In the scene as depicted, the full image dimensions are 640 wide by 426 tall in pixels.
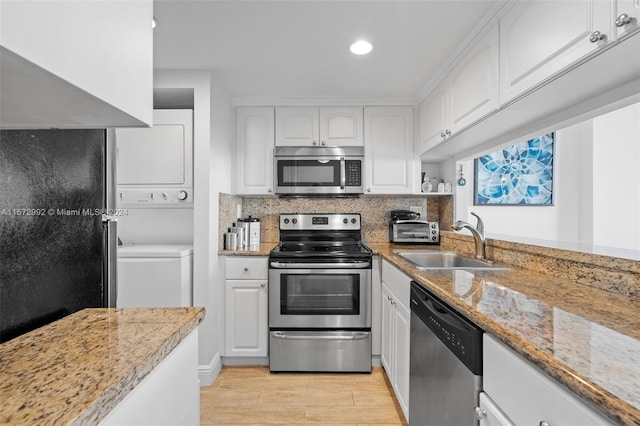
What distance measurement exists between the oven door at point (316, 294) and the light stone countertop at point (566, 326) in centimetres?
101

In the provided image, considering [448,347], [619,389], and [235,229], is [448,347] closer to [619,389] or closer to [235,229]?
[619,389]

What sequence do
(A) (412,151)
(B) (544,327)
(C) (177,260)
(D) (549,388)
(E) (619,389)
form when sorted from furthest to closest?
1. (A) (412,151)
2. (C) (177,260)
3. (B) (544,327)
4. (D) (549,388)
5. (E) (619,389)

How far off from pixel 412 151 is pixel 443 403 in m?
2.20

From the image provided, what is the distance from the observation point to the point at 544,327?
2.82ft

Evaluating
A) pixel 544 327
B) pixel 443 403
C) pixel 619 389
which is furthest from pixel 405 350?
pixel 619 389

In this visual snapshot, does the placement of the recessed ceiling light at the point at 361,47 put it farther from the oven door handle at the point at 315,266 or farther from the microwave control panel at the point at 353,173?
the oven door handle at the point at 315,266

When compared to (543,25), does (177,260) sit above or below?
below

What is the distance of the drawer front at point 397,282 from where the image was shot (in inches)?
69.5

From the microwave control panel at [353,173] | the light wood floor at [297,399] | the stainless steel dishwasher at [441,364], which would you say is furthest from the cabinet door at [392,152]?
the light wood floor at [297,399]

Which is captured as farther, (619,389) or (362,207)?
(362,207)

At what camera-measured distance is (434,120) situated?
2502 millimetres

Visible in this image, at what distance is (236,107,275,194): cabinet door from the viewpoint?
293cm

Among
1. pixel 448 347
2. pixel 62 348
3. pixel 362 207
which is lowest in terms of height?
pixel 448 347

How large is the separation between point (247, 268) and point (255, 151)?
106 centimetres
